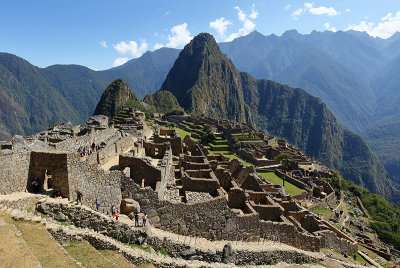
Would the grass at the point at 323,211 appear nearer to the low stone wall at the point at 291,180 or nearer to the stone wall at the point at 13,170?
the low stone wall at the point at 291,180

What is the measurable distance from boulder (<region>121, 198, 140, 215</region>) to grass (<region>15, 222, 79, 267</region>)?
5.34m

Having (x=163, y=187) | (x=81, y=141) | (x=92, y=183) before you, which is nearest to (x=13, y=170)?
(x=92, y=183)

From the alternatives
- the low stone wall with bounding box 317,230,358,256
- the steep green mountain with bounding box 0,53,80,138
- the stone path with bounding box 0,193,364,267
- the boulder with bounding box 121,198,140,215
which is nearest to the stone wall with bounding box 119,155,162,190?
the boulder with bounding box 121,198,140,215

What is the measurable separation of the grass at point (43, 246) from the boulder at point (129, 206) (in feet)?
17.5

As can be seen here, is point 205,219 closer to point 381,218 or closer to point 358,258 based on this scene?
point 358,258

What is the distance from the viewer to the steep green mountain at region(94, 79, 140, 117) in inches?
5935

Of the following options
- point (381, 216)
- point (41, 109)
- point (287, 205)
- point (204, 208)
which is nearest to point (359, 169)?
point (381, 216)

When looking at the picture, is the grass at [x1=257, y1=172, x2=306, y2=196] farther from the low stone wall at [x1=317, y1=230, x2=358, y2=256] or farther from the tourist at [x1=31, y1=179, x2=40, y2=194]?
the tourist at [x1=31, y1=179, x2=40, y2=194]

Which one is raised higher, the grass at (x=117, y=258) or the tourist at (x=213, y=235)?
the grass at (x=117, y=258)

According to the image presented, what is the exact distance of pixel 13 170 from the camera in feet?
38.6

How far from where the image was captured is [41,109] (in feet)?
Result: 628

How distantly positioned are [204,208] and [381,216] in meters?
65.4

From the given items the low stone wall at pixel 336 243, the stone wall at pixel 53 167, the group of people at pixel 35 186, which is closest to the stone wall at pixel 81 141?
the stone wall at pixel 53 167

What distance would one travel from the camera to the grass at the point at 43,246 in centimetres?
890
